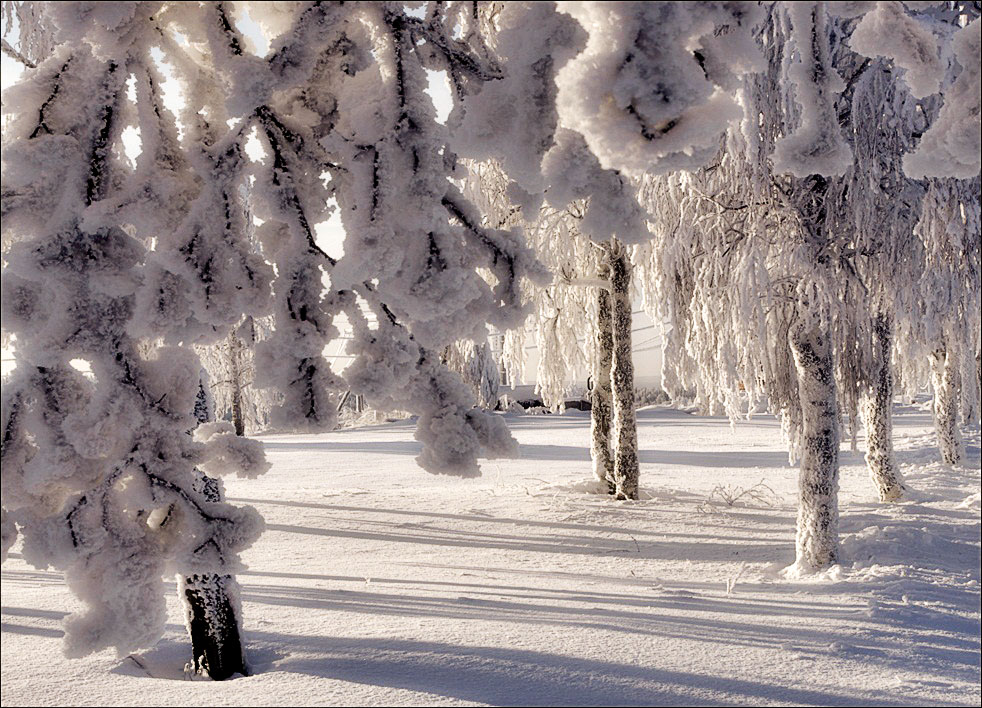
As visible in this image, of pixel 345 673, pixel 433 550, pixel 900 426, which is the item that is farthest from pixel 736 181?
pixel 900 426

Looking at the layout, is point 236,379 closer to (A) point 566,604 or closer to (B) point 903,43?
(A) point 566,604

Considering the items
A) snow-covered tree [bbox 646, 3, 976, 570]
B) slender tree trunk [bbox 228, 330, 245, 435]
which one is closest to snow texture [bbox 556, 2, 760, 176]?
snow-covered tree [bbox 646, 3, 976, 570]

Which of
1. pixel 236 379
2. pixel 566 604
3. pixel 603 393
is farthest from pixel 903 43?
pixel 603 393

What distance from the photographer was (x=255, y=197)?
2.57 metres

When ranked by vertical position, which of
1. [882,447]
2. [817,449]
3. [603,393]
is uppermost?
[603,393]

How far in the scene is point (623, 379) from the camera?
10242 mm

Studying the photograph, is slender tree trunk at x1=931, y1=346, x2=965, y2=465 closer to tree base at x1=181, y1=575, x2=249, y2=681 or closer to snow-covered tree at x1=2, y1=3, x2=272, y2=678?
tree base at x1=181, y1=575, x2=249, y2=681

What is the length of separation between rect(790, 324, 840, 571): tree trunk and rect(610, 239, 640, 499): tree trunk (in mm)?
3121

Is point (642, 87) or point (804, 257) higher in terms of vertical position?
point (804, 257)

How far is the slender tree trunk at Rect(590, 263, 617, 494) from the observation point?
422 inches

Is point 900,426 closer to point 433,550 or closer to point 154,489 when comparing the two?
point 433,550

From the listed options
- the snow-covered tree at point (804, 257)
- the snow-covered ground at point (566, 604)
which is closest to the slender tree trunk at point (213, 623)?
the snow-covered ground at point (566, 604)

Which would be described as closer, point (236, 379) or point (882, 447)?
point (236, 379)

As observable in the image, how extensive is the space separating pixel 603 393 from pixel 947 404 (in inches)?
221
